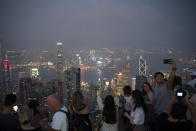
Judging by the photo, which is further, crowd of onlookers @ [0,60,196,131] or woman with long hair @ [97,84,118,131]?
woman with long hair @ [97,84,118,131]

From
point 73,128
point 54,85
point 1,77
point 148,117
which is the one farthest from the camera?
point 1,77

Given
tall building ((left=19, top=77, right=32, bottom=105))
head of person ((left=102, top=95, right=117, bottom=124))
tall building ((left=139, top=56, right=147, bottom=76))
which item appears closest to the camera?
head of person ((left=102, top=95, right=117, bottom=124))

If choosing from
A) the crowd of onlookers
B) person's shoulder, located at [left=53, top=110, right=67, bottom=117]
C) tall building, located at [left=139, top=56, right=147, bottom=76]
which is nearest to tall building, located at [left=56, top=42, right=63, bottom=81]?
tall building, located at [left=139, top=56, right=147, bottom=76]

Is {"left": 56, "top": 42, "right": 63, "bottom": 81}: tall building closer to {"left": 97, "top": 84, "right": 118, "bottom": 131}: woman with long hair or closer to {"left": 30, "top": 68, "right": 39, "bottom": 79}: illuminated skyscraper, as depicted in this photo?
{"left": 30, "top": 68, "right": 39, "bottom": 79}: illuminated skyscraper

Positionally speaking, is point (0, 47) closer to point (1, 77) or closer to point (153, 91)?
point (1, 77)

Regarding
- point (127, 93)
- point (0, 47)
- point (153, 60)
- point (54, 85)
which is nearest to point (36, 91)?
point (54, 85)

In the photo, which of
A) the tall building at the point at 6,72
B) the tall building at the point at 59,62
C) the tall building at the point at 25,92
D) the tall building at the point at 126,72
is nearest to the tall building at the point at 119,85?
the tall building at the point at 126,72

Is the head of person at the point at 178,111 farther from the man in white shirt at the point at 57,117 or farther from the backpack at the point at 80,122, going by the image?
the man in white shirt at the point at 57,117
